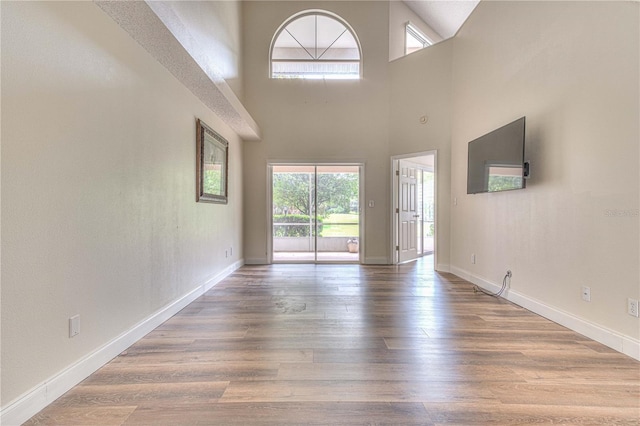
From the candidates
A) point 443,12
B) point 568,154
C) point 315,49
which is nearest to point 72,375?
point 568,154

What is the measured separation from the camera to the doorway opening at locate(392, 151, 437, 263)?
5.35 metres

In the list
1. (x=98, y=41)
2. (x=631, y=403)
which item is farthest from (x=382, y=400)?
(x=98, y=41)

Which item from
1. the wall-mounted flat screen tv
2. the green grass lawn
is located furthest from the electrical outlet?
the green grass lawn

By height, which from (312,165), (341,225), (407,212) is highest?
(312,165)

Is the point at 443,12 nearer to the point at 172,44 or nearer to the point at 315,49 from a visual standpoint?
the point at 315,49

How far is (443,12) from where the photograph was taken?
5176 mm

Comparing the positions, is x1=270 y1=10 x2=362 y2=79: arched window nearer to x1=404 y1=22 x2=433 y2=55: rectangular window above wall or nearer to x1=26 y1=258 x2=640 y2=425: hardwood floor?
x1=404 y1=22 x2=433 y2=55: rectangular window above wall

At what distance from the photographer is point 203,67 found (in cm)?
270

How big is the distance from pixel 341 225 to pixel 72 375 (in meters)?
5.25

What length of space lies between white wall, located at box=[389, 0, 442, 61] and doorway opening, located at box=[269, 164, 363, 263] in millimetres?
2330

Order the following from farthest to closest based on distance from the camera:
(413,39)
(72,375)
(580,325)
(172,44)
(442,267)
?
(413,39)
(442,267)
(580,325)
(172,44)
(72,375)

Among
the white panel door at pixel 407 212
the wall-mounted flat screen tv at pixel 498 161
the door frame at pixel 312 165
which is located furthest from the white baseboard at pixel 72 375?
the white panel door at pixel 407 212

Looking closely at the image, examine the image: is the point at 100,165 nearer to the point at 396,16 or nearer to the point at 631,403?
the point at 631,403

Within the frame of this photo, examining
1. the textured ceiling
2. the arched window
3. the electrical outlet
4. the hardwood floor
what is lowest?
the hardwood floor
